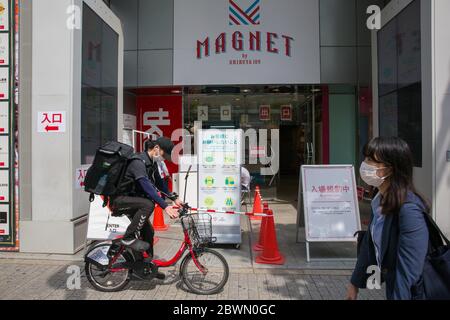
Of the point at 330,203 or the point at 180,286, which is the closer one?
the point at 180,286

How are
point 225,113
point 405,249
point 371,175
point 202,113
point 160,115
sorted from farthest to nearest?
point 225,113
point 202,113
point 160,115
point 371,175
point 405,249

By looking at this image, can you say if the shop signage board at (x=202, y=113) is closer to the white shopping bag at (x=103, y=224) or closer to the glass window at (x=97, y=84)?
the glass window at (x=97, y=84)

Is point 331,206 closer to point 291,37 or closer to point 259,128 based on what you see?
point 291,37

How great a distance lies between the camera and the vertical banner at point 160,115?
11961 millimetres

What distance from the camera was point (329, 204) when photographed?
5.89 meters

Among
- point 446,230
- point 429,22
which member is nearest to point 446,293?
point 446,230

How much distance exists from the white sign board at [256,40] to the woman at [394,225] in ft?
27.0

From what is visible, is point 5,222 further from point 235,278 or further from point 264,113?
point 264,113

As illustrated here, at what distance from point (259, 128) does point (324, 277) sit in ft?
26.4

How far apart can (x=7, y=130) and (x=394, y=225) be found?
622cm

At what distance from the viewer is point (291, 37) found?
10180mm

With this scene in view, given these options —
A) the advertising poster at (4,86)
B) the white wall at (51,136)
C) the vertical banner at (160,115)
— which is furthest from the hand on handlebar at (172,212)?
the vertical banner at (160,115)

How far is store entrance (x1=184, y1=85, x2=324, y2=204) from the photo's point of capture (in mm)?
11641

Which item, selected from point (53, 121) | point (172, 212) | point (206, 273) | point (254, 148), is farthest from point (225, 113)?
point (172, 212)
